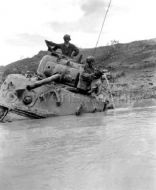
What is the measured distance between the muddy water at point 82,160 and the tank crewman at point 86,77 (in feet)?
14.3

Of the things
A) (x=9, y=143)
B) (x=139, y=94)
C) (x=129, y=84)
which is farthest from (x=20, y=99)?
(x=129, y=84)

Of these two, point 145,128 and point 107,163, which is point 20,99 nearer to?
point 145,128

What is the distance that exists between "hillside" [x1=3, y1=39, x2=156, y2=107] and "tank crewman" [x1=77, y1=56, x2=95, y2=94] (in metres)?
4.32

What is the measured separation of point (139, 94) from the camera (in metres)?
17.4

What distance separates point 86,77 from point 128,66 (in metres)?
12.4

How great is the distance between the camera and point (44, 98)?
33.6ft

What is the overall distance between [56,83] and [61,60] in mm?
911

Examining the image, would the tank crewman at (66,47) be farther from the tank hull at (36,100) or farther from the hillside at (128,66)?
the hillside at (128,66)

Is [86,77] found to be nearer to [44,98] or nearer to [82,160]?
[44,98]

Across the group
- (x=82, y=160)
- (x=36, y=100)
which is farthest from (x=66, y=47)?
(x=82, y=160)

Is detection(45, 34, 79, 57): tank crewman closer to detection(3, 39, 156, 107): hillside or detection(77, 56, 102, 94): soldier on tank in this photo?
detection(77, 56, 102, 94): soldier on tank

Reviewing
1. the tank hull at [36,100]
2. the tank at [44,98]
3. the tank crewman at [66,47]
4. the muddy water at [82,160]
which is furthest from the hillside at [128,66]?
the muddy water at [82,160]

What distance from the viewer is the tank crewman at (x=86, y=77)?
10952mm

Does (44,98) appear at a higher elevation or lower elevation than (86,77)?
lower
